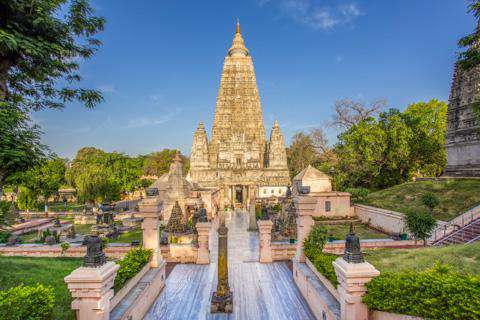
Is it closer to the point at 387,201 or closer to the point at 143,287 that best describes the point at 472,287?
the point at 143,287

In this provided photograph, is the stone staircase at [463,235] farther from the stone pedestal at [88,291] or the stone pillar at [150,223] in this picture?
the stone pedestal at [88,291]

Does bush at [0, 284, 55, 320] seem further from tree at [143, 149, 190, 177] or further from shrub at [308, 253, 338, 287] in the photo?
tree at [143, 149, 190, 177]

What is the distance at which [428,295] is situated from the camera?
15.7 feet

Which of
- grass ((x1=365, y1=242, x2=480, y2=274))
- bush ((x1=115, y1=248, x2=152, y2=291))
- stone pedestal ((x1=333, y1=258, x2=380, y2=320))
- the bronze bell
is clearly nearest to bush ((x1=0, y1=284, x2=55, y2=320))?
bush ((x1=115, y1=248, x2=152, y2=291))

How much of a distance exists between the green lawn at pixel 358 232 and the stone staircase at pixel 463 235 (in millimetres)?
4169

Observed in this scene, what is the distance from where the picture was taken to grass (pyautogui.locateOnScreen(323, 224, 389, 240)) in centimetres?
1877

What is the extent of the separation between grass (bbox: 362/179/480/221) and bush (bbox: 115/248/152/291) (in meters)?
16.4

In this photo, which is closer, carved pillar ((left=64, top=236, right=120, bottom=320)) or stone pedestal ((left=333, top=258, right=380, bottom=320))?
carved pillar ((left=64, top=236, right=120, bottom=320))

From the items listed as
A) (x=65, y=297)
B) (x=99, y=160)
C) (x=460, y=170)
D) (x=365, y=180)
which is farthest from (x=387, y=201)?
(x=99, y=160)

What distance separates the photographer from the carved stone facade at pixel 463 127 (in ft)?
78.4

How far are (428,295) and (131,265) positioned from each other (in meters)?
7.33

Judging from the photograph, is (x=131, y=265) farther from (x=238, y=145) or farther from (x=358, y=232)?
(x=238, y=145)

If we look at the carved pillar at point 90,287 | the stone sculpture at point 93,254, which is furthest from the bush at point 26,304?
the stone sculpture at point 93,254

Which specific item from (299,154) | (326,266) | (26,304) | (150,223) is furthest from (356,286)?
(299,154)
